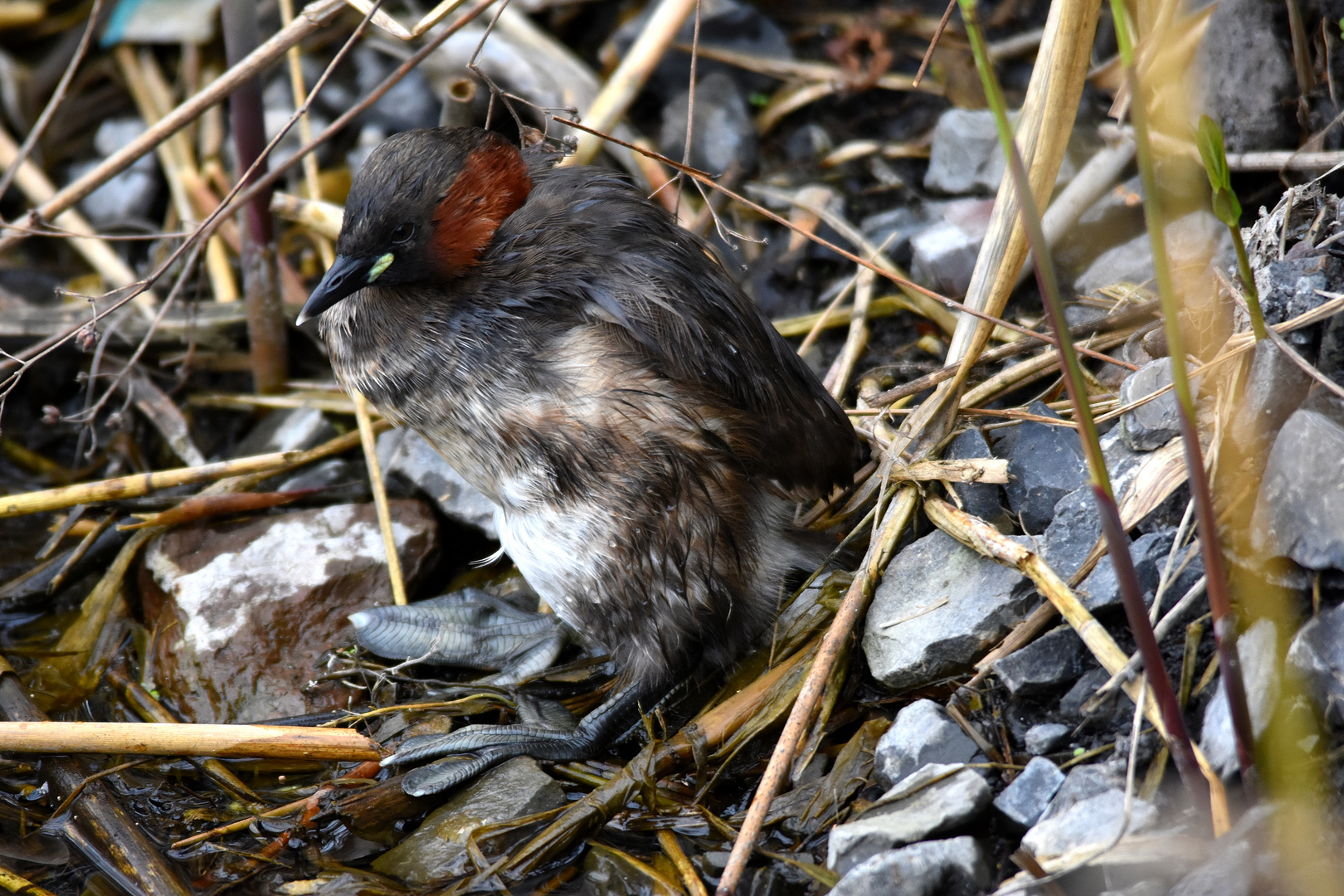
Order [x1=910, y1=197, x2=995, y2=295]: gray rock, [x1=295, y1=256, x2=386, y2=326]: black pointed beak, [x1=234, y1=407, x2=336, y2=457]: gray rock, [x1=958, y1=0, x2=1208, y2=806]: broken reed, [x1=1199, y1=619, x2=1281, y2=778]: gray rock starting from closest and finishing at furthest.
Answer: [x1=958, y1=0, x2=1208, y2=806]: broken reed → [x1=1199, y1=619, x2=1281, y2=778]: gray rock → [x1=295, y1=256, x2=386, y2=326]: black pointed beak → [x1=910, y1=197, x2=995, y2=295]: gray rock → [x1=234, y1=407, x2=336, y2=457]: gray rock

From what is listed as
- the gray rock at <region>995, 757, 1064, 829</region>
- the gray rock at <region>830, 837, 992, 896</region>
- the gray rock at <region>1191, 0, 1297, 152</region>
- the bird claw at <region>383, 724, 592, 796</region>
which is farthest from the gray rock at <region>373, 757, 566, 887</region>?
the gray rock at <region>1191, 0, 1297, 152</region>

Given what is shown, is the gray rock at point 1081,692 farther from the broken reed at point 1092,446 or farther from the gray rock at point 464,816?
the gray rock at point 464,816

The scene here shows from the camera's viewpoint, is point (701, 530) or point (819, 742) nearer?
point (819, 742)

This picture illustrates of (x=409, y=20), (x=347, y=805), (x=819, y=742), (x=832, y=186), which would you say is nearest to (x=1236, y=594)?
(x=819, y=742)

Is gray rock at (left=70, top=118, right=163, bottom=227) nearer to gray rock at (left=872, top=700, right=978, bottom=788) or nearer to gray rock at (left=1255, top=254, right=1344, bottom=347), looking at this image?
gray rock at (left=872, top=700, right=978, bottom=788)

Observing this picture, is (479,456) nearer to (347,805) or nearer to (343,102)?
(347,805)

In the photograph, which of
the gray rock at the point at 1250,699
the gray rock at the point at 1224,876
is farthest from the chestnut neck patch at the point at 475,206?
the gray rock at the point at 1224,876
